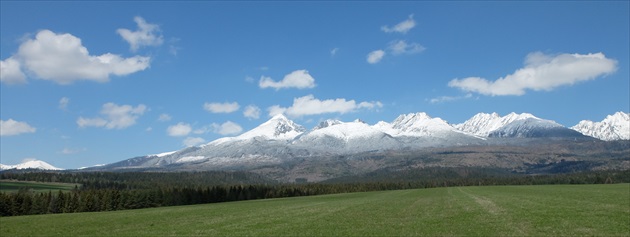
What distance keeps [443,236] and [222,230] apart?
66.4ft

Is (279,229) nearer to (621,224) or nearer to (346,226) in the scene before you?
(346,226)

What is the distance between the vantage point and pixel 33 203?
4208 inches

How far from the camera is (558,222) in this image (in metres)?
38.1

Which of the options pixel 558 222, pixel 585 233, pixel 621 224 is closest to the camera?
pixel 585 233

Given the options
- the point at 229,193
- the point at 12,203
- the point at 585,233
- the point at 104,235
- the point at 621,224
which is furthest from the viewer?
the point at 229,193

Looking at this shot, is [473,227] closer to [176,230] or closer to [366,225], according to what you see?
[366,225]

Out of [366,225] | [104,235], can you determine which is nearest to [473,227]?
[366,225]

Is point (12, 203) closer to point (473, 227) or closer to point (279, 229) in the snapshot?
point (279, 229)

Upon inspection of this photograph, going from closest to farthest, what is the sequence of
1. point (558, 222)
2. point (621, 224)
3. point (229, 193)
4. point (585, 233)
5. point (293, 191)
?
point (585, 233) < point (621, 224) < point (558, 222) < point (229, 193) < point (293, 191)

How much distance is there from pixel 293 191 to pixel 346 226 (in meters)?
158

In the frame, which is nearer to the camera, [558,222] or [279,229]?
[558,222]

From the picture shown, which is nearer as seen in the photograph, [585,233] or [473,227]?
[585,233]

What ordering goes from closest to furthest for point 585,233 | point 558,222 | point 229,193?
→ 1. point 585,233
2. point 558,222
3. point 229,193

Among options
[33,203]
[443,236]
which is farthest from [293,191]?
[443,236]
